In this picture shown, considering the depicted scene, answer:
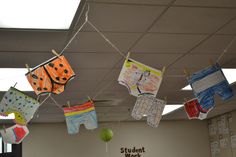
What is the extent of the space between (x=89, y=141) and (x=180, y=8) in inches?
234

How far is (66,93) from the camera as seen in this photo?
538 centimetres

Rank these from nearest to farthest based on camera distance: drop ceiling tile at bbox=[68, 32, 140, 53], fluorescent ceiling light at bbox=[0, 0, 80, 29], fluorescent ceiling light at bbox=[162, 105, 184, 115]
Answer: fluorescent ceiling light at bbox=[0, 0, 80, 29]
drop ceiling tile at bbox=[68, 32, 140, 53]
fluorescent ceiling light at bbox=[162, 105, 184, 115]

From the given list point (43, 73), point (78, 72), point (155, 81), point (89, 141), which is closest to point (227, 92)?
point (155, 81)

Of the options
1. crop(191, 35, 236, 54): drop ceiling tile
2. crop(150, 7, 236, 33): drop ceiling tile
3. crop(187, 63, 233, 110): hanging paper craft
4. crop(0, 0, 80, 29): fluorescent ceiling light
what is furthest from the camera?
crop(191, 35, 236, 54): drop ceiling tile

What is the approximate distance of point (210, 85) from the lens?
286 centimetres

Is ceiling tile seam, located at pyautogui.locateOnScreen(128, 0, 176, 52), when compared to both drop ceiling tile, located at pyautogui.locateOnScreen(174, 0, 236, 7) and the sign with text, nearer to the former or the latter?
drop ceiling tile, located at pyautogui.locateOnScreen(174, 0, 236, 7)

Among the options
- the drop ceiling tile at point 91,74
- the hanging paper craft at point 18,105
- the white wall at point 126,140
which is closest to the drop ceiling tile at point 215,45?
the drop ceiling tile at point 91,74

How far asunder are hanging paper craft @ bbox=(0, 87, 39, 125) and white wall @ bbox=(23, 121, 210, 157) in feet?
17.0

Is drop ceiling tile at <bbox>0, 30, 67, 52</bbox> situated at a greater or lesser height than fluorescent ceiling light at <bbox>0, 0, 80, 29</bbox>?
greater

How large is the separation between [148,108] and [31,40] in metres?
1.18

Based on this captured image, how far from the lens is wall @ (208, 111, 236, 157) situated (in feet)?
25.3

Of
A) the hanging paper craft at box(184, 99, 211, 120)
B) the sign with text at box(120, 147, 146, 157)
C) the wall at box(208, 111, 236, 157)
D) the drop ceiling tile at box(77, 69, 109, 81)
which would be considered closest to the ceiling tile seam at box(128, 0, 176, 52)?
the drop ceiling tile at box(77, 69, 109, 81)

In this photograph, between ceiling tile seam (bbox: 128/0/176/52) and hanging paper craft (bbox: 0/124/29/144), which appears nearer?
ceiling tile seam (bbox: 128/0/176/52)

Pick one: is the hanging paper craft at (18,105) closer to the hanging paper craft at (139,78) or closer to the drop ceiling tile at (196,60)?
the hanging paper craft at (139,78)
